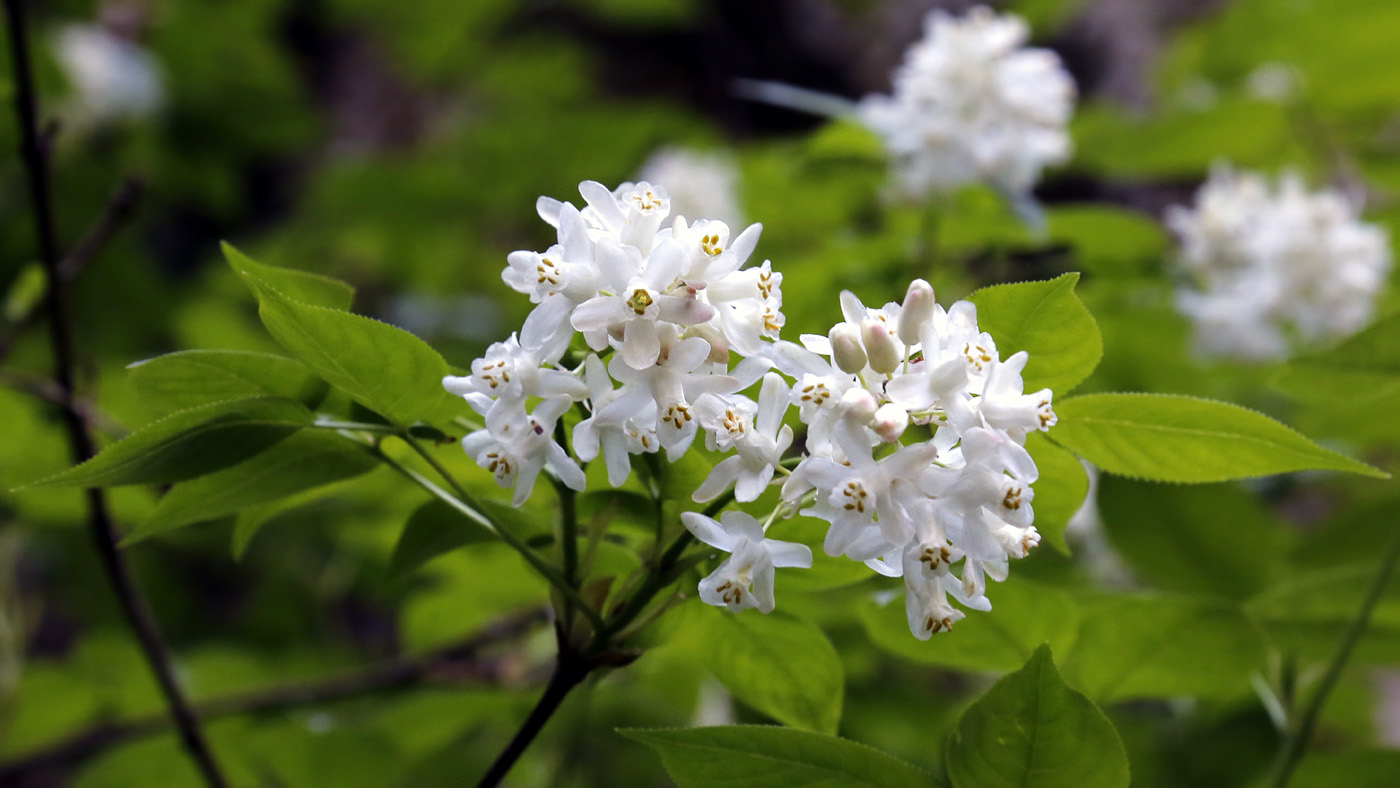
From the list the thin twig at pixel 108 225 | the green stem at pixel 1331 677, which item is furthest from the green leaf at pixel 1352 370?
the thin twig at pixel 108 225

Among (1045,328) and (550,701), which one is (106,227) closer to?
(550,701)

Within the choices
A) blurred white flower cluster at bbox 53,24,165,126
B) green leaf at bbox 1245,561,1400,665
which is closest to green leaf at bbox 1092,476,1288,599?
green leaf at bbox 1245,561,1400,665

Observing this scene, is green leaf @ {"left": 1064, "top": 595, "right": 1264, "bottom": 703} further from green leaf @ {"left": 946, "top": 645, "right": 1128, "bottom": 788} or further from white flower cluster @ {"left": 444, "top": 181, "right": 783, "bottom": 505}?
white flower cluster @ {"left": 444, "top": 181, "right": 783, "bottom": 505}

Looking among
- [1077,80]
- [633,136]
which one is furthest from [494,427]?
[1077,80]

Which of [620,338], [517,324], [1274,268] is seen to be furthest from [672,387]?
[517,324]

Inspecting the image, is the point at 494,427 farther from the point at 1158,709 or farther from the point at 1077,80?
the point at 1077,80

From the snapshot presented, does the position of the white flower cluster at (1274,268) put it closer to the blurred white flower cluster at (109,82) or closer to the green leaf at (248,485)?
the green leaf at (248,485)
